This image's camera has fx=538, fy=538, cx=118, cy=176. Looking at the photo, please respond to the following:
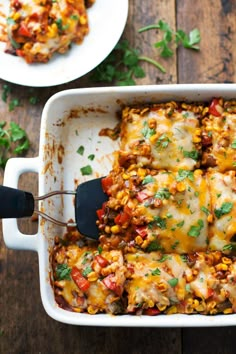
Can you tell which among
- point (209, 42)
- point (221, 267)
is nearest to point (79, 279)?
point (221, 267)

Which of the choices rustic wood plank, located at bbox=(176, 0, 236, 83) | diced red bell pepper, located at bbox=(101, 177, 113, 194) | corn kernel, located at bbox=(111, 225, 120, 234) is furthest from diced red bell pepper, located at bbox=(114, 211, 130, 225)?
rustic wood plank, located at bbox=(176, 0, 236, 83)

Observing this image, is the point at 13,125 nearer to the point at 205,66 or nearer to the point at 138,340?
the point at 205,66

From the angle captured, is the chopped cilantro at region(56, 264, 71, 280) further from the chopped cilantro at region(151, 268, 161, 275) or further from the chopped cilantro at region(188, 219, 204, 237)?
the chopped cilantro at region(188, 219, 204, 237)

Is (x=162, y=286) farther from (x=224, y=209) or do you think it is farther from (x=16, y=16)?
(x=16, y=16)

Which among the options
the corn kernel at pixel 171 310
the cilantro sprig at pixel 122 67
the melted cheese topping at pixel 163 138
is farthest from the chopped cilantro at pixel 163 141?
the corn kernel at pixel 171 310

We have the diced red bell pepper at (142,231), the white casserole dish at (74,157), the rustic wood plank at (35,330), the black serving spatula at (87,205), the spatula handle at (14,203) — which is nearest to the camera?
the spatula handle at (14,203)

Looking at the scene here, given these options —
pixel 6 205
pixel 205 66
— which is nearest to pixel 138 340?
pixel 6 205

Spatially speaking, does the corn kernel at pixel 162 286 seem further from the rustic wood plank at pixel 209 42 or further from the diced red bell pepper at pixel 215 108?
the rustic wood plank at pixel 209 42
